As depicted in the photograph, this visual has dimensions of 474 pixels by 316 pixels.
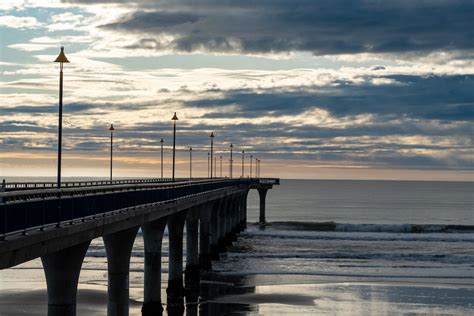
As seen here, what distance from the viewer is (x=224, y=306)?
186ft

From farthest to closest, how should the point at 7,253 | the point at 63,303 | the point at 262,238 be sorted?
the point at 262,238, the point at 63,303, the point at 7,253

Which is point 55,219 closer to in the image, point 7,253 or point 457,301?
point 7,253

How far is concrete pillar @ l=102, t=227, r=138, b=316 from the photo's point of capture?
146 ft

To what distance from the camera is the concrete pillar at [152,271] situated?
5384cm

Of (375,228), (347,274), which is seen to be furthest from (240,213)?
(347,274)

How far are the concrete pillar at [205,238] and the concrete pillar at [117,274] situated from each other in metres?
34.7

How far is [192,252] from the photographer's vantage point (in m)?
73.5

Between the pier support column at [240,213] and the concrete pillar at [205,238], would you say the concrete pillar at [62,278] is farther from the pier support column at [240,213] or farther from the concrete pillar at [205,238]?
the pier support column at [240,213]

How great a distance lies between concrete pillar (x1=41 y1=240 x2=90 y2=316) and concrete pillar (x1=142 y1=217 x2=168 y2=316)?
1945 centimetres

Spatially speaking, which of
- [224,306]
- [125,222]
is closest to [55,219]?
[125,222]

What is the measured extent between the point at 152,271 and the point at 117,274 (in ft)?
30.7

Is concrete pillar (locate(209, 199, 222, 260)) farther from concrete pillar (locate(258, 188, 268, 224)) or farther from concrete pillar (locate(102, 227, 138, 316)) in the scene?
concrete pillar (locate(258, 188, 268, 224))

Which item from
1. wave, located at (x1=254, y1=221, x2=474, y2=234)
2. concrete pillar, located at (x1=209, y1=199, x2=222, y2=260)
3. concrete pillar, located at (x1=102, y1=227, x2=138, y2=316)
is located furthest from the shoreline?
wave, located at (x1=254, y1=221, x2=474, y2=234)

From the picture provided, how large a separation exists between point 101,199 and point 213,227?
60.0 metres
